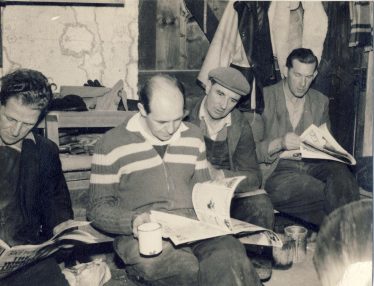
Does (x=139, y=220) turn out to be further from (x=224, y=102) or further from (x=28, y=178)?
(x=224, y=102)

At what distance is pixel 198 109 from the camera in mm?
3002

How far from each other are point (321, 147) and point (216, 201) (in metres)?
1.08

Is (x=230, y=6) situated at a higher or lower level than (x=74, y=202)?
higher

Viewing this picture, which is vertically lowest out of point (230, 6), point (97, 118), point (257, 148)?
point (257, 148)

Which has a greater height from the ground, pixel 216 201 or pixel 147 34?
pixel 147 34

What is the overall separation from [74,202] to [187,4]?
1.81 meters

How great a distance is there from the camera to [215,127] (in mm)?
2945

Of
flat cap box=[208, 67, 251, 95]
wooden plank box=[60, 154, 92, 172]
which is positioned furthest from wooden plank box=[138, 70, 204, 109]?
wooden plank box=[60, 154, 92, 172]

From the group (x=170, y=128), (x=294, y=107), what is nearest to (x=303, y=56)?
(x=294, y=107)

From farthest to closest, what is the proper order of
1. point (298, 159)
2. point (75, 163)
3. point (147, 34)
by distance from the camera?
point (147, 34) < point (298, 159) < point (75, 163)

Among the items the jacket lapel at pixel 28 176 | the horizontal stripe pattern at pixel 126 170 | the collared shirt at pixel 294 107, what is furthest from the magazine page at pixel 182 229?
the collared shirt at pixel 294 107

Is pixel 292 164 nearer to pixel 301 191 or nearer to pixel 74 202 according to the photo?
pixel 301 191

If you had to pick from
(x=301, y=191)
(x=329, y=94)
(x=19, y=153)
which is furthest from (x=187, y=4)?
(x=19, y=153)

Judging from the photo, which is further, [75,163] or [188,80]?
[188,80]
